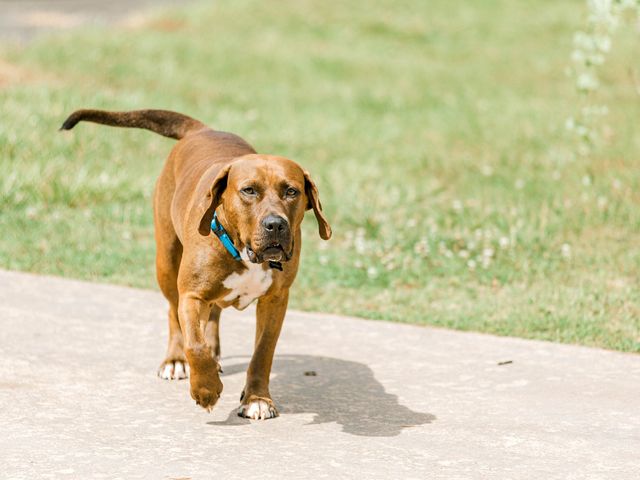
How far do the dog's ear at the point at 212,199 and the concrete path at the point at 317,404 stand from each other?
890mm

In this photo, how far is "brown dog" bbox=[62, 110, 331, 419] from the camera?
17.0 feet

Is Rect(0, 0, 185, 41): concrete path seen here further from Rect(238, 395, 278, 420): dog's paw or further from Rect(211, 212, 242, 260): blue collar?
Rect(238, 395, 278, 420): dog's paw

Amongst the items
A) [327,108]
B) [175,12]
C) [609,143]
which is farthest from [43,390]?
[175,12]

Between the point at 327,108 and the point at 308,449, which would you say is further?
the point at 327,108

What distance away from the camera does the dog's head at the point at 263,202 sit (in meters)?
5.09

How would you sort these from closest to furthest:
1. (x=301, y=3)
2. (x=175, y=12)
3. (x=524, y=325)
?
(x=524, y=325), (x=175, y=12), (x=301, y=3)

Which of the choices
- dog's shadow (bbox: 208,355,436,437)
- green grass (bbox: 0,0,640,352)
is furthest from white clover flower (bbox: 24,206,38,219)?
dog's shadow (bbox: 208,355,436,437)

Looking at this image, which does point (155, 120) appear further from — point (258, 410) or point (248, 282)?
point (258, 410)

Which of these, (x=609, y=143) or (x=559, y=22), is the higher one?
(x=559, y=22)

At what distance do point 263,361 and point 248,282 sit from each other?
394 mm

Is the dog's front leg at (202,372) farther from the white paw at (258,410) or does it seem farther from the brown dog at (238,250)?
the white paw at (258,410)

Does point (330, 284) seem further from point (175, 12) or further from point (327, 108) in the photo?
point (175, 12)

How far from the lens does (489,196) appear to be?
11031mm

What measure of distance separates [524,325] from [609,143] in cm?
652
